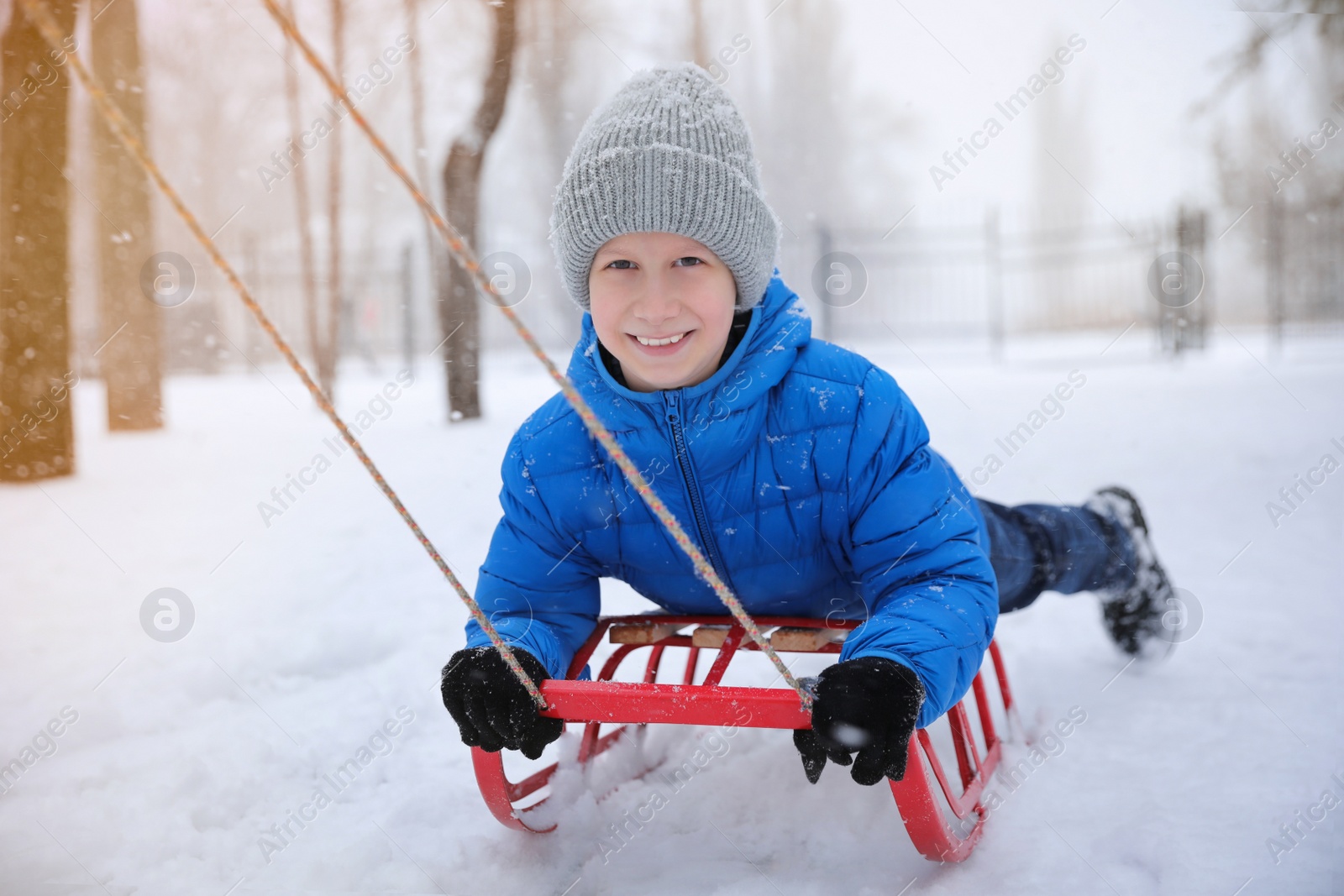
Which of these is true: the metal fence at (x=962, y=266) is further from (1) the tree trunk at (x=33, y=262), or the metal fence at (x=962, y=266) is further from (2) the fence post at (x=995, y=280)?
(1) the tree trunk at (x=33, y=262)

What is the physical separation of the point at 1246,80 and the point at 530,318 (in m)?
8.33

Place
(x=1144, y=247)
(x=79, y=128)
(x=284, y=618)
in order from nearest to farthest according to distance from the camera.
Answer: (x=284, y=618)
(x=1144, y=247)
(x=79, y=128)

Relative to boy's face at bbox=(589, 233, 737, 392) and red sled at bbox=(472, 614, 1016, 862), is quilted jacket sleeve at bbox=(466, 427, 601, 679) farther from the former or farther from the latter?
boy's face at bbox=(589, 233, 737, 392)

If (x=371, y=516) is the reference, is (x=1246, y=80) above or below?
above

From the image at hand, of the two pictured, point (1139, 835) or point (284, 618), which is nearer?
point (1139, 835)

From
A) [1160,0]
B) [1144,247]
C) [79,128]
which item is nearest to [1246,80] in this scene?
[1144,247]

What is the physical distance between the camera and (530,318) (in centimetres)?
1220

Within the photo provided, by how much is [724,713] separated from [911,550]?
1.46 ft

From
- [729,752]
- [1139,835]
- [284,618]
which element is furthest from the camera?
[284,618]

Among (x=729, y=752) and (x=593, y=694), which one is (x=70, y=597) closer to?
(x=729, y=752)

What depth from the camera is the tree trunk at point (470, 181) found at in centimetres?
433

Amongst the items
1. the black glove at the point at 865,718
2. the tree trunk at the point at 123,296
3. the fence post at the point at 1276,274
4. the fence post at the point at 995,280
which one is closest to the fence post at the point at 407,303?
the tree trunk at the point at 123,296

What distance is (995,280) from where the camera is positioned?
9.47m

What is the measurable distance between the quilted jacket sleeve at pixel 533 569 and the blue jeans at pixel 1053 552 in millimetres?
892
